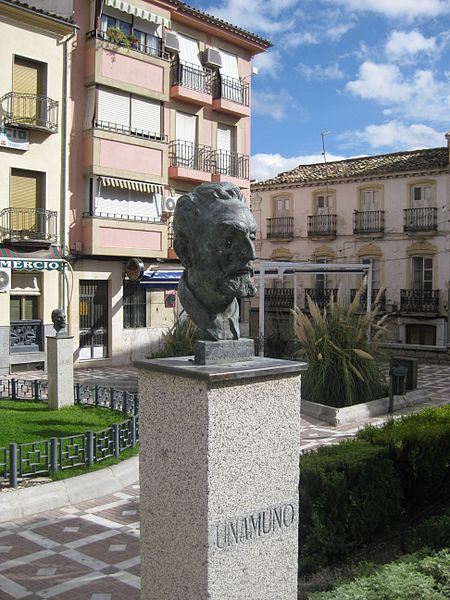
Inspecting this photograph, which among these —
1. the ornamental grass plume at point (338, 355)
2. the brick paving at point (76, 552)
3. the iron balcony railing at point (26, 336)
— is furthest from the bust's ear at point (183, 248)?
the iron balcony railing at point (26, 336)

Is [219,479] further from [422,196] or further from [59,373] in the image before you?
[422,196]

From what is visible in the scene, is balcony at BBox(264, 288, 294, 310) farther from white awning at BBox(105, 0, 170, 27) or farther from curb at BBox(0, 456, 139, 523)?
curb at BBox(0, 456, 139, 523)

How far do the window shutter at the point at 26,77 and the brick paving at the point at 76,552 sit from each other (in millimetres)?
14093

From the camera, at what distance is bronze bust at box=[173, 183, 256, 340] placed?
14.6 ft

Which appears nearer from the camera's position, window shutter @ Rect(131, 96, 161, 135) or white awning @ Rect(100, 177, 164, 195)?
white awning @ Rect(100, 177, 164, 195)

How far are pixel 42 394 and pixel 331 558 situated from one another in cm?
964

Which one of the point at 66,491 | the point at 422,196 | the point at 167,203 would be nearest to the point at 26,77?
the point at 167,203

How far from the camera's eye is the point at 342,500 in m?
6.12

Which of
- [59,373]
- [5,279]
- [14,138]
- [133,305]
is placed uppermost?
[14,138]

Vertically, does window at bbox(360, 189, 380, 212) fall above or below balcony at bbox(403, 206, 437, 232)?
above

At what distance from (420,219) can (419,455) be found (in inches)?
1076

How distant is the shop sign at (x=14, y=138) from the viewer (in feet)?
59.4

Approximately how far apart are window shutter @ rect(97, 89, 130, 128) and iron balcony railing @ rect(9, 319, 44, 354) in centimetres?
667

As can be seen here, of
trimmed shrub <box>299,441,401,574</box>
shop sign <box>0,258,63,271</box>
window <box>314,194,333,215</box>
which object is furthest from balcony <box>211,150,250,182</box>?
trimmed shrub <box>299,441,401,574</box>
